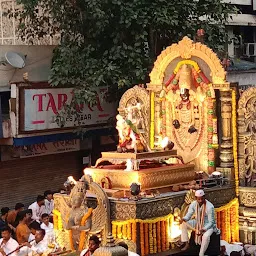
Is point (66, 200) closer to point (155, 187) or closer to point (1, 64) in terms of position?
point (155, 187)

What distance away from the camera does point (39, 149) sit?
17.6m

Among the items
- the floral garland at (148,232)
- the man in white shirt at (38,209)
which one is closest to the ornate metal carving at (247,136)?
the floral garland at (148,232)

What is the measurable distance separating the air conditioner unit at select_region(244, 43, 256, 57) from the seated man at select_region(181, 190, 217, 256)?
14020 millimetres

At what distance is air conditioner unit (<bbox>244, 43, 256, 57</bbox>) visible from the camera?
80.6ft

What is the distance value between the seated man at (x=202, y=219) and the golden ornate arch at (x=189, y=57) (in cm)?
286

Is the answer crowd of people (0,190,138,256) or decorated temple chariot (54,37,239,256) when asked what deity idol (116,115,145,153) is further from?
crowd of people (0,190,138,256)

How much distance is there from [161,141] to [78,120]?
3.76m

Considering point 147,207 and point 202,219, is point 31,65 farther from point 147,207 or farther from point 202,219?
point 202,219

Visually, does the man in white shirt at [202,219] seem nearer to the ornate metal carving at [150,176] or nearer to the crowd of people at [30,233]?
the ornate metal carving at [150,176]

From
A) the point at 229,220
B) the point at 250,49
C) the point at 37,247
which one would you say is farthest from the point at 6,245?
the point at 250,49

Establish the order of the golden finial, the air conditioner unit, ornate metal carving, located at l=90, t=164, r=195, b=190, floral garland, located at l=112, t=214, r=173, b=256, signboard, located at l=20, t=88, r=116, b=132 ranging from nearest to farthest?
floral garland, located at l=112, t=214, r=173, b=256, ornate metal carving, located at l=90, t=164, r=195, b=190, the golden finial, signboard, located at l=20, t=88, r=116, b=132, the air conditioner unit

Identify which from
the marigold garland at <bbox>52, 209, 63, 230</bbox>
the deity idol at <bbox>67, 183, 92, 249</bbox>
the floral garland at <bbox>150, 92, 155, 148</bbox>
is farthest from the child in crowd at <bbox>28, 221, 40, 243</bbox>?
the floral garland at <bbox>150, 92, 155, 148</bbox>

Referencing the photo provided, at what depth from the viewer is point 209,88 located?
13.4m

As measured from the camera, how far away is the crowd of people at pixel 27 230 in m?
11.4
